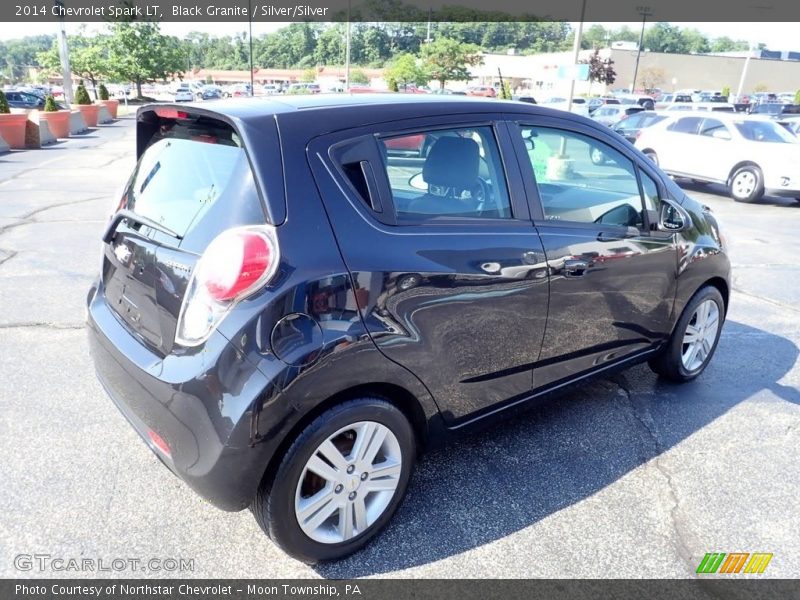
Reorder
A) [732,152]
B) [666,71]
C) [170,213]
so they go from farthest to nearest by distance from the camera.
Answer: [666,71] < [732,152] < [170,213]

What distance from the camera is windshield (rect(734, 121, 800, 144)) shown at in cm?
1227

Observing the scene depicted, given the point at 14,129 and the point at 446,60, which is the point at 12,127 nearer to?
the point at 14,129

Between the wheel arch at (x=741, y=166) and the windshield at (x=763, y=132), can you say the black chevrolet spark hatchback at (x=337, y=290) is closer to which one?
the wheel arch at (x=741, y=166)

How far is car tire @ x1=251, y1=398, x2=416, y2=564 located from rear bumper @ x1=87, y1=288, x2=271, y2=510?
0.41 feet

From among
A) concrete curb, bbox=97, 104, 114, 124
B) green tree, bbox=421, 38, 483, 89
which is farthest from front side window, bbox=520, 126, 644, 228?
green tree, bbox=421, 38, 483, 89

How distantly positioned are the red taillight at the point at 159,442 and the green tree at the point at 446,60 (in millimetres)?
45706

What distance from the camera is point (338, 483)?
7.55 ft

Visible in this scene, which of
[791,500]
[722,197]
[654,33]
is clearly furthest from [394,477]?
[654,33]

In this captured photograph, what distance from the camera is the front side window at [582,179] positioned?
297 centimetres

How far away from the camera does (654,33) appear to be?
128m

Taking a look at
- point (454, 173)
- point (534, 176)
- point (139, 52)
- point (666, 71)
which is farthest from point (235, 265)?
point (666, 71)

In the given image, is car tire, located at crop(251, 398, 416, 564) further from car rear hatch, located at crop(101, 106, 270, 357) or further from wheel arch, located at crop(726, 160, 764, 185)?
wheel arch, located at crop(726, 160, 764, 185)

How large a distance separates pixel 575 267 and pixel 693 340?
62.3 inches

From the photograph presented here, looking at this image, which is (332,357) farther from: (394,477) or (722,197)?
(722,197)
